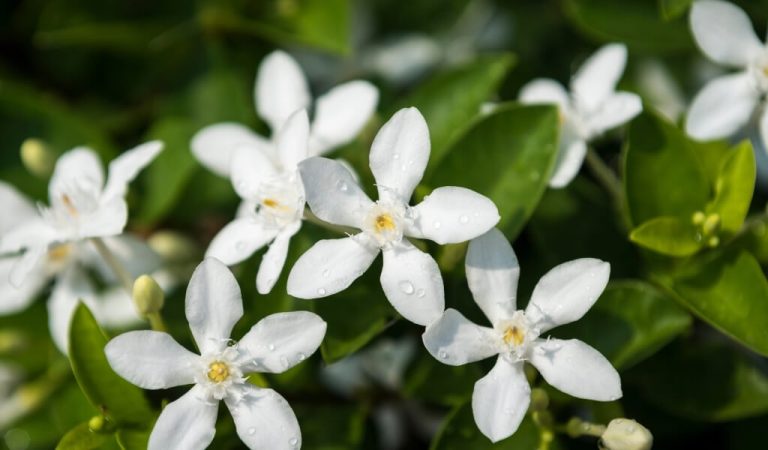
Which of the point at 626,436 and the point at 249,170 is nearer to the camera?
the point at 626,436

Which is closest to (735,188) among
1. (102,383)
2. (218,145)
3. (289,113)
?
(289,113)

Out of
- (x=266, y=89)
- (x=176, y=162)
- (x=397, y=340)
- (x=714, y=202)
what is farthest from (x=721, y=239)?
(x=176, y=162)

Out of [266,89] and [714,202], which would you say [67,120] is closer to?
[266,89]

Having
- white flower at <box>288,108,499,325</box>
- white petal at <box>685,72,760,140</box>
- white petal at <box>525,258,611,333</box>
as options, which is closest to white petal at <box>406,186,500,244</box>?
white flower at <box>288,108,499,325</box>

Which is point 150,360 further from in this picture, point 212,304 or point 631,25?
point 631,25

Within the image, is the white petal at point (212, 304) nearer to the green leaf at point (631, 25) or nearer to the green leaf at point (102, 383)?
the green leaf at point (102, 383)

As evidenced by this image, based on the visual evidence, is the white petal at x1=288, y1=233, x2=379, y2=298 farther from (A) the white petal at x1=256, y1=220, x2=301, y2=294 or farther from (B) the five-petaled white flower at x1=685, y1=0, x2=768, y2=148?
(B) the five-petaled white flower at x1=685, y1=0, x2=768, y2=148

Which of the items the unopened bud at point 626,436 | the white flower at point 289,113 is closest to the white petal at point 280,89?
the white flower at point 289,113
